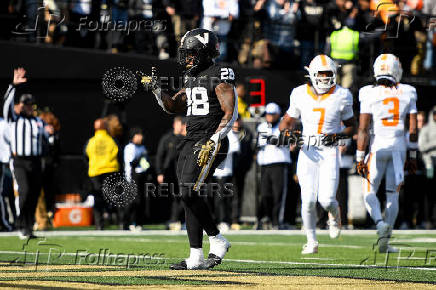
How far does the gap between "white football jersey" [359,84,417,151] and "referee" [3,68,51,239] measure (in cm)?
492

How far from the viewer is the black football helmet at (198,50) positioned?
359 inches

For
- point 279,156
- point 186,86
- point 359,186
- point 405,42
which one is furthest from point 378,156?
point 405,42

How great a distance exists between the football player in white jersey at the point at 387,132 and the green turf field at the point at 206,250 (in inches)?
28.8

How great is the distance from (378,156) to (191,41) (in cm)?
351

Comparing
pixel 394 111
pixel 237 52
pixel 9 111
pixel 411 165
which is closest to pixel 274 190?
pixel 237 52

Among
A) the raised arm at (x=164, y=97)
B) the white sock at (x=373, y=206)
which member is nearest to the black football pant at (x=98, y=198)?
the white sock at (x=373, y=206)

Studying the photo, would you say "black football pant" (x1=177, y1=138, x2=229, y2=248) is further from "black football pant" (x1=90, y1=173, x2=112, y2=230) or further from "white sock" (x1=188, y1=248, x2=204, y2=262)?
"black football pant" (x1=90, y1=173, x2=112, y2=230)

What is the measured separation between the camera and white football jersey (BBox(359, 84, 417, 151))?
1167cm

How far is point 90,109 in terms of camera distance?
20.8m

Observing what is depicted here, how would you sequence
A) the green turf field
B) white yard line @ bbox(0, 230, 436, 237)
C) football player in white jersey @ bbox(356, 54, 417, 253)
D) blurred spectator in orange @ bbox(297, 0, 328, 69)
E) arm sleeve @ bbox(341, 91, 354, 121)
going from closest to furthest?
the green turf field
arm sleeve @ bbox(341, 91, 354, 121)
football player in white jersey @ bbox(356, 54, 417, 253)
white yard line @ bbox(0, 230, 436, 237)
blurred spectator in orange @ bbox(297, 0, 328, 69)

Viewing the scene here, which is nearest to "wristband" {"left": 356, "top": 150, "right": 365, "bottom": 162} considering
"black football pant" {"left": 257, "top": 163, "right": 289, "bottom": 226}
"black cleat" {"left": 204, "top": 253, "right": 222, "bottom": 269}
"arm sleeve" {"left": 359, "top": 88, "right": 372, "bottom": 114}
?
"arm sleeve" {"left": 359, "top": 88, "right": 372, "bottom": 114}

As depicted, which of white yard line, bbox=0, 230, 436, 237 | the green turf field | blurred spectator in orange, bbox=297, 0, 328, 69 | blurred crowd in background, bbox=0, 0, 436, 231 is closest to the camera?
the green turf field

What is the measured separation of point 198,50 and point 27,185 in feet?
18.6

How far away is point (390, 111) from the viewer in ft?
38.4
